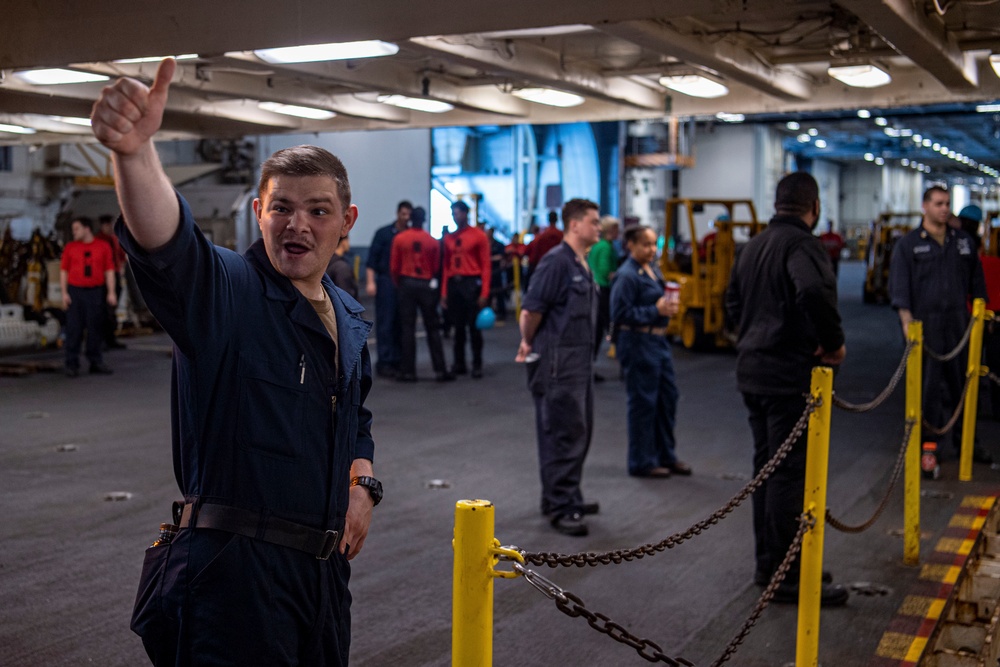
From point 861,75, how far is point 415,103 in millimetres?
3723

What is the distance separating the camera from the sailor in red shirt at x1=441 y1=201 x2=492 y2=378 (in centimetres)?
1205

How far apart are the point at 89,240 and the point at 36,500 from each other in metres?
6.36

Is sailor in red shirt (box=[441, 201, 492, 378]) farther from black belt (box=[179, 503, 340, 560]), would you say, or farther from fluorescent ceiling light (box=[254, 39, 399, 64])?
black belt (box=[179, 503, 340, 560])

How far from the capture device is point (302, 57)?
21.4 feet

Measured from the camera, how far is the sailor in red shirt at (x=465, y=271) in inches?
474

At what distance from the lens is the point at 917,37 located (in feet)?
18.1

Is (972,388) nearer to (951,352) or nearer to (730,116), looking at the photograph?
(951,352)

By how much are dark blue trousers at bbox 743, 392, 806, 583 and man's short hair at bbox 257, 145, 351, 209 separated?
306cm

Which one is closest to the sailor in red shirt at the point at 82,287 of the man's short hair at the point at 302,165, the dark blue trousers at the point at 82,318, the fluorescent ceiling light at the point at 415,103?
the dark blue trousers at the point at 82,318

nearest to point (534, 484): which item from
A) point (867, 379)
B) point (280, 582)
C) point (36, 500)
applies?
point (36, 500)

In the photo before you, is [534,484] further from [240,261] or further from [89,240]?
[89,240]

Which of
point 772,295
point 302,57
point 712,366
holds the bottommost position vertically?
point 712,366

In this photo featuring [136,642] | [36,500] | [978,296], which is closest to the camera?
[136,642]

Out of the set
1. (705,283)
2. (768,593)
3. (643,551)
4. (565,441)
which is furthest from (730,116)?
(643,551)
